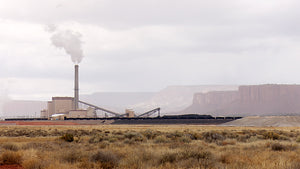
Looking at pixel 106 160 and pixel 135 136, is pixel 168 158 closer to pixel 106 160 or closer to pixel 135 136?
pixel 106 160

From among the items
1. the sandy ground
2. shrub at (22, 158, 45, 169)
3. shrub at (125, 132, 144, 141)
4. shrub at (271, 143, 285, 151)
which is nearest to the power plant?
the sandy ground

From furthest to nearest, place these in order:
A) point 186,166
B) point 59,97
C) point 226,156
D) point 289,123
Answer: point 59,97, point 289,123, point 226,156, point 186,166

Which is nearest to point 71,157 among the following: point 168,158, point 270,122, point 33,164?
point 33,164

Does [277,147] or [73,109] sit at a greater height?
[73,109]

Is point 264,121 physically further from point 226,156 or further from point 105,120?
point 226,156

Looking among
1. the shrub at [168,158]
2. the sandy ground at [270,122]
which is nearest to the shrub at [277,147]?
the shrub at [168,158]

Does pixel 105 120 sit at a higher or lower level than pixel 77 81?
lower

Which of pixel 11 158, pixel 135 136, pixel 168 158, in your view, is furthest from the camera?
pixel 135 136

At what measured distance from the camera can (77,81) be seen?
147m

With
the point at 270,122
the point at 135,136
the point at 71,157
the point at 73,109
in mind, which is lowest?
the point at 270,122

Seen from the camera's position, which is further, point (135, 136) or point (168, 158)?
point (135, 136)

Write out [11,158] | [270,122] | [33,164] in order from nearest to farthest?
[33,164], [11,158], [270,122]

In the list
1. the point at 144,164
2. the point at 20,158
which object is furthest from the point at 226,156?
the point at 20,158

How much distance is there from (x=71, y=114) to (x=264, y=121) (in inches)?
3305
